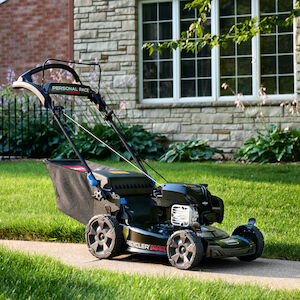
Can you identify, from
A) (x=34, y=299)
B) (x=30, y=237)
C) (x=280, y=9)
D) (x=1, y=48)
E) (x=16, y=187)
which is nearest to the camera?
(x=34, y=299)

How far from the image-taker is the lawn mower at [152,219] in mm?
4094

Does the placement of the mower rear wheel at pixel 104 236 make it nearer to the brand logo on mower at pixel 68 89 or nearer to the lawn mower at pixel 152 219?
the lawn mower at pixel 152 219

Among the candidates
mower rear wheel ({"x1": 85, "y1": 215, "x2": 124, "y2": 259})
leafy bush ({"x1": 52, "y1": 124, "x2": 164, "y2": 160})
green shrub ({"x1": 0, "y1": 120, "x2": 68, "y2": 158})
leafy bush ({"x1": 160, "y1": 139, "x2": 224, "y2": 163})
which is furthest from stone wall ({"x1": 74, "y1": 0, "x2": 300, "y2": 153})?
mower rear wheel ({"x1": 85, "y1": 215, "x2": 124, "y2": 259})

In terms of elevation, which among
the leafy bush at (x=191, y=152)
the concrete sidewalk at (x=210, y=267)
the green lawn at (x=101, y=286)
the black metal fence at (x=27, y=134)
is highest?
the black metal fence at (x=27, y=134)

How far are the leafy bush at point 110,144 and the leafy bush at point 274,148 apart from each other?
1792 mm

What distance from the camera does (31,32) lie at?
16.3 meters

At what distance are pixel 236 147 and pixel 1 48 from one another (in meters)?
7.63

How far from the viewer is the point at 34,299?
3018 mm

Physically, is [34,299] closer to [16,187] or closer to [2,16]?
[16,187]

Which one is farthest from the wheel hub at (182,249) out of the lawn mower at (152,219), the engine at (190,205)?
the engine at (190,205)

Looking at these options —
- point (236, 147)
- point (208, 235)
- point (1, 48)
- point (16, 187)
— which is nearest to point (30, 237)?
point (208, 235)

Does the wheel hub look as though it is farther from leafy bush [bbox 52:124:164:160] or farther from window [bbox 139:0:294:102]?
window [bbox 139:0:294:102]

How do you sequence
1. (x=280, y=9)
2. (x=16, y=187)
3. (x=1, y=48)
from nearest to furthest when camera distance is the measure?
1. (x=16, y=187)
2. (x=280, y=9)
3. (x=1, y=48)

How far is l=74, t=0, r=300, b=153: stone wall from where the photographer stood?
12250mm
